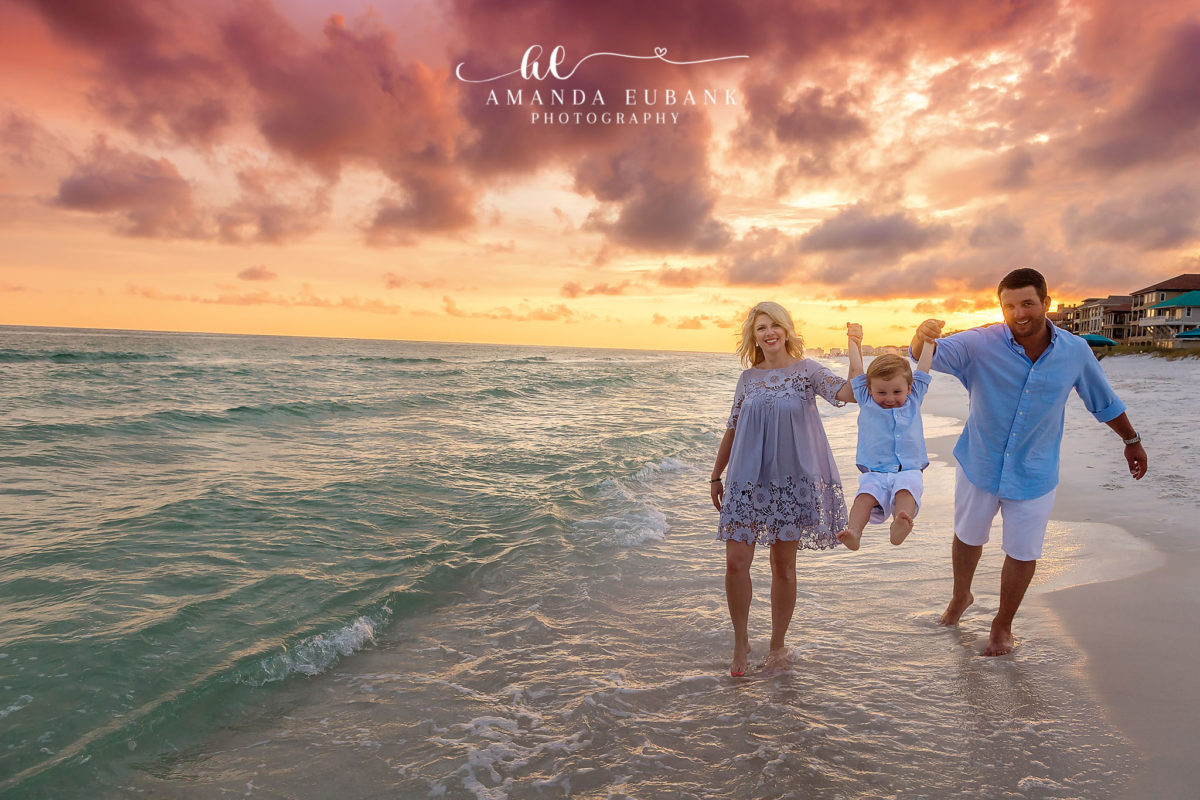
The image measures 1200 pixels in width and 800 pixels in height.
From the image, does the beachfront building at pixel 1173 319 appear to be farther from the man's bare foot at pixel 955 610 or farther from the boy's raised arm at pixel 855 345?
the boy's raised arm at pixel 855 345

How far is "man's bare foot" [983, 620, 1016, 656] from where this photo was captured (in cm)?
412

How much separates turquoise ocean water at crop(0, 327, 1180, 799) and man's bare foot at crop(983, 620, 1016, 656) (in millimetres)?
136

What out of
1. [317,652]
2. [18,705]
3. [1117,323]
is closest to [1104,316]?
[1117,323]

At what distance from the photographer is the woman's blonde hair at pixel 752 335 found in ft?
13.2

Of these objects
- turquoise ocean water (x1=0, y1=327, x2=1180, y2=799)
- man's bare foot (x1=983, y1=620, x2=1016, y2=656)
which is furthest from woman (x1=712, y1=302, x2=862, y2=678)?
man's bare foot (x1=983, y1=620, x2=1016, y2=656)

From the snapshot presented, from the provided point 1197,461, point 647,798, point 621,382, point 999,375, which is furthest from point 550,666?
point 621,382

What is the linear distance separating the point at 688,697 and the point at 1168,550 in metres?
4.91

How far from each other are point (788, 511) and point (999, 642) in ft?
5.55

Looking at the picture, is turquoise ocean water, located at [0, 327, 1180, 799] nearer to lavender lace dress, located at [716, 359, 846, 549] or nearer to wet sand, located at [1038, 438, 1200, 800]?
wet sand, located at [1038, 438, 1200, 800]

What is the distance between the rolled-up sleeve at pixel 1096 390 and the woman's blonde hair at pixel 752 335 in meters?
1.67

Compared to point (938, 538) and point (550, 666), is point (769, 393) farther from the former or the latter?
point (938, 538)

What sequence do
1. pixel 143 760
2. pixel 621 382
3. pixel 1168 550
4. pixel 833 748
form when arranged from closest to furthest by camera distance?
pixel 833 748, pixel 143 760, pixel 1168 550, pixel 621 382

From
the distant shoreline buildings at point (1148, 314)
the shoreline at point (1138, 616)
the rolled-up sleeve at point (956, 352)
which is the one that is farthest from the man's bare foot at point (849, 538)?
the distant shoreline buildings at point (1148, 314)

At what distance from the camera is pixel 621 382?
41719 millimetres
